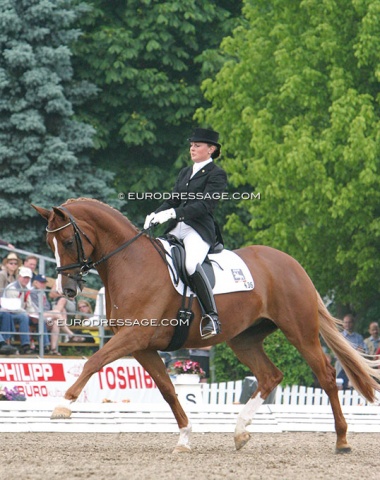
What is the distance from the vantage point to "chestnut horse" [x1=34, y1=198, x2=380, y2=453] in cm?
991

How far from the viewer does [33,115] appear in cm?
2522

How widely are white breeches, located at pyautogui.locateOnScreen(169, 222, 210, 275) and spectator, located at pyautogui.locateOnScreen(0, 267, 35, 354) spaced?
629 centimetres

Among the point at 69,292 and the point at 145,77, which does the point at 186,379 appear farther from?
the point at 145,77

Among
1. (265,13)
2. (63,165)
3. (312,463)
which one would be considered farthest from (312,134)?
(312,463)

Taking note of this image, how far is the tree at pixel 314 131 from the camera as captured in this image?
21562 mm

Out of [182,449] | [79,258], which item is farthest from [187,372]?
[79,258]

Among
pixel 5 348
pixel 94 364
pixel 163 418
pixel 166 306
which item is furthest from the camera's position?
pixel 5 348

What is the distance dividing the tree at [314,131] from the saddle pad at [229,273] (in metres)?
10.5

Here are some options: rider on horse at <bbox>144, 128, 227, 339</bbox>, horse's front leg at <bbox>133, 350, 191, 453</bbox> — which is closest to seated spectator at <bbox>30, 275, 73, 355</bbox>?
rider on horse at <bbox>144, 128, 227, 339</bbox>

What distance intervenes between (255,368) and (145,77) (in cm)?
1748

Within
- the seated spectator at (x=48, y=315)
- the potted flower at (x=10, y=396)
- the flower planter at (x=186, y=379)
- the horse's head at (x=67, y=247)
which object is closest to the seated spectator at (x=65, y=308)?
the seated spectator at (x=48, y=315)

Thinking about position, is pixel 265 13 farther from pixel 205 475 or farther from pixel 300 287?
pixel 205 475

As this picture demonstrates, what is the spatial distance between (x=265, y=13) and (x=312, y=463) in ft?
54.0

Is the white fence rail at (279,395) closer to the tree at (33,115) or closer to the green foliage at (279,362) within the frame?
the green foliage at (279,362)
